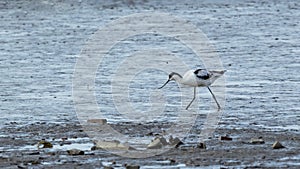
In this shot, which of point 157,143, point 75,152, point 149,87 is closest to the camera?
point 75,152

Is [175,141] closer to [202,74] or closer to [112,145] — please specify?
[112,145]

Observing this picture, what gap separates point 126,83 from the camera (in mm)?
16188

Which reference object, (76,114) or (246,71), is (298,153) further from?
(246,71)

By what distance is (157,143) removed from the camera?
33.1ft

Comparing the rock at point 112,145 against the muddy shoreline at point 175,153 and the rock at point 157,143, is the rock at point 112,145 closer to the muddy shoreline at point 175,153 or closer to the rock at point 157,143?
the muddy shoreline at point 175,153

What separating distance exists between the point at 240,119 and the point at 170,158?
3014mm

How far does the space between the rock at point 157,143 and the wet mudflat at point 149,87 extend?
0.18 meters

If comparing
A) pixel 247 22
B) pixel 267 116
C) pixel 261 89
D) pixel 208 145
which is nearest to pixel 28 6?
pixel 247 22

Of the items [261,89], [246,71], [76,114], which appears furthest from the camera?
[246,71]

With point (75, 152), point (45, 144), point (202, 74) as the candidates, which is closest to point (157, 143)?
point (75, 152)

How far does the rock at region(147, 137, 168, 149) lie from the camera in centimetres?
1007

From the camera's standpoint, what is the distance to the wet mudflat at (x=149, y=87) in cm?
971

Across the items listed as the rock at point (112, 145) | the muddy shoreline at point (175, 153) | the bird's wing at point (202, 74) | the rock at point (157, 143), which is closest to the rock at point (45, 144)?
the muddy shoreline at point (175, 153)

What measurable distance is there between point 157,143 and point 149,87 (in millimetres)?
5637
